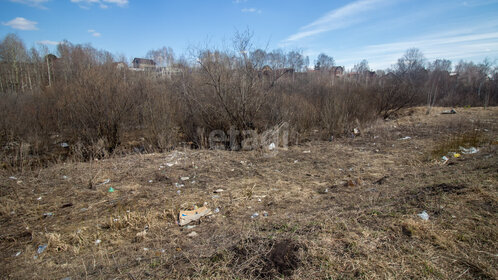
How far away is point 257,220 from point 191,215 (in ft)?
2.94

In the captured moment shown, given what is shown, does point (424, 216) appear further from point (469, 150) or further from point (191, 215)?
point (469, 150)

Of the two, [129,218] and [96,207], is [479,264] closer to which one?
[129,218]

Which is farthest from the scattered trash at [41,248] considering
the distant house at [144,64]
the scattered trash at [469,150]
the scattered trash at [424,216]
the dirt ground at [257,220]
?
the distant house at [144,64]

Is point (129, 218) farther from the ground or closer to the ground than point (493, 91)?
closer to the ground

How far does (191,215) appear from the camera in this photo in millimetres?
3393

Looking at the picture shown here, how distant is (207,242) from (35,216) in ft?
8.81

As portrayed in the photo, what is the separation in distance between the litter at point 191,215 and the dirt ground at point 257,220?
9 centimetres

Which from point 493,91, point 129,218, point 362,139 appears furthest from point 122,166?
point 493,91

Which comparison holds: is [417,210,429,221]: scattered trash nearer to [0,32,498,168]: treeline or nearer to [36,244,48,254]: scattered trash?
[36,244,48,254]: scattered trash

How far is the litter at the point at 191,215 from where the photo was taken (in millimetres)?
3283

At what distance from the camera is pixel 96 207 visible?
380cm

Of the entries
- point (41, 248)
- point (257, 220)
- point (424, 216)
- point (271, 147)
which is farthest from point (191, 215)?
point (271, 147)

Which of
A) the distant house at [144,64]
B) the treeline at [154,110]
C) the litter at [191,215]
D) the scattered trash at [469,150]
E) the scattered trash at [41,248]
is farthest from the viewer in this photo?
the distant house at [144,64]
